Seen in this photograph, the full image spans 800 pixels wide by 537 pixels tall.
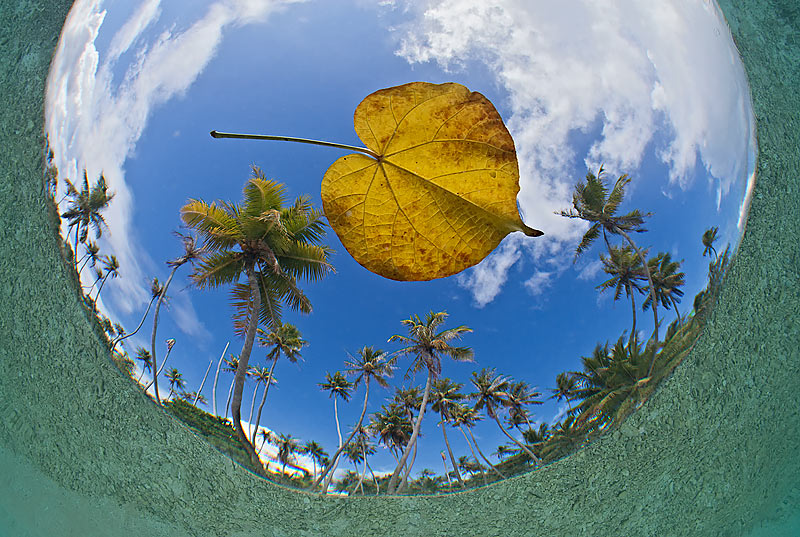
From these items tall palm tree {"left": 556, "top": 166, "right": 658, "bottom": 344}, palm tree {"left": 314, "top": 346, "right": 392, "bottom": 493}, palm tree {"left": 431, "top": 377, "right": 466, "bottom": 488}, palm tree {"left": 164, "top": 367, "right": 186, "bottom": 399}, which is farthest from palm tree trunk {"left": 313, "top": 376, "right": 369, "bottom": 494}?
tall palm tree {"left": 556, "top": 166, "right": 658, "bottom": 344}

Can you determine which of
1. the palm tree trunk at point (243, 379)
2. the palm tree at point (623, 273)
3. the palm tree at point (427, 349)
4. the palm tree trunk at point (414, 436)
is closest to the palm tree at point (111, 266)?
the palm tree trunk at point (243, 379)

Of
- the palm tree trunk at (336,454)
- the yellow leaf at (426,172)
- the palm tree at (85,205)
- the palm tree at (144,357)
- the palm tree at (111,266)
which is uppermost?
the palm tree at (85,205)

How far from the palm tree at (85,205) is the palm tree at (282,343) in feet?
2.62

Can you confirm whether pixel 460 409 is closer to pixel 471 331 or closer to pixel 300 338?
pixel 471 331

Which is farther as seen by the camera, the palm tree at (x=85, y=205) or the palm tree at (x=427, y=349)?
the palm tree at (x=85, y=205)

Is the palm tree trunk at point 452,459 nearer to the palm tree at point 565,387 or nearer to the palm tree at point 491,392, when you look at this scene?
the palm tree at point 491,392

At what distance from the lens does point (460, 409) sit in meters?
1.38

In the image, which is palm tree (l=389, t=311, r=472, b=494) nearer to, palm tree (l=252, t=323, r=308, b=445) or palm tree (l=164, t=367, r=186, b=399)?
palm tree (l=252, t=323, r=308, b=445)

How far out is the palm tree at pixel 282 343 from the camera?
55.1 inches

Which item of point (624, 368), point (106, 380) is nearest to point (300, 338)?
point (106, 380)

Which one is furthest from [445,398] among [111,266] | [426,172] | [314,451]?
[111,266]

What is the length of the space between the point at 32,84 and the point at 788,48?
2.84 meters

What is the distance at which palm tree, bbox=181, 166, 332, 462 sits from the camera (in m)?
1.40

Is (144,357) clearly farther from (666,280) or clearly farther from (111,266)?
(666,280)
